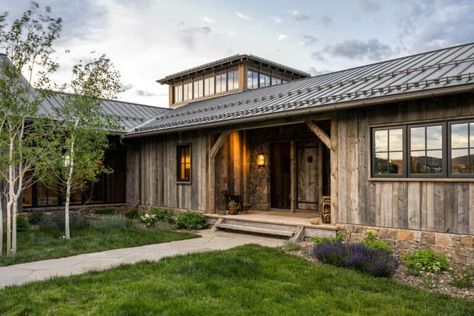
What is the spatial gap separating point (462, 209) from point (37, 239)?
838 centimetres

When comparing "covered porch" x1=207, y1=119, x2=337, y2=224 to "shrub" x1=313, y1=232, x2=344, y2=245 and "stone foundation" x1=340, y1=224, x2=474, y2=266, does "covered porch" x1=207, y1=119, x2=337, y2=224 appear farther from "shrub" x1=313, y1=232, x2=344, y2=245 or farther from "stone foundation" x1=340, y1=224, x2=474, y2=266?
"stone foundation" x1=340, y1=224, x2=474, y2=266

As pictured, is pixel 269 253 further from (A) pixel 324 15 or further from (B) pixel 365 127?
(A) pixel 324 15

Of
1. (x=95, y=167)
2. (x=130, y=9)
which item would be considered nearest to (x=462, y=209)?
(x=95, y=167)

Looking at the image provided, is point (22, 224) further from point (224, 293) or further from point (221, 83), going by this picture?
point (221, 83)

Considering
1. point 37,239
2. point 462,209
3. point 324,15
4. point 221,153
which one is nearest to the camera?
point 462,209

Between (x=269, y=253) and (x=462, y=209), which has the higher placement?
(x=462, y=209)

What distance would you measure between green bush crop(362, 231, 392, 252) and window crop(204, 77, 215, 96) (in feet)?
36.7

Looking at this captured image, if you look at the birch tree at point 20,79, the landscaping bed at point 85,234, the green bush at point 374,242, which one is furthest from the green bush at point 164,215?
the green bush at point 374,242

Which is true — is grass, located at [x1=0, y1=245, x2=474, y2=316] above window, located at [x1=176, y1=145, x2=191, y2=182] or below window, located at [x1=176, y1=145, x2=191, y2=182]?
below

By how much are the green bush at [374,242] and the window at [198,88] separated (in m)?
11.8

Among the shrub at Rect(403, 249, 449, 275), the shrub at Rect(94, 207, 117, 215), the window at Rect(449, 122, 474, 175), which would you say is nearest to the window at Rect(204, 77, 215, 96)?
the shrub at Rect(94, 207, 117, 215)

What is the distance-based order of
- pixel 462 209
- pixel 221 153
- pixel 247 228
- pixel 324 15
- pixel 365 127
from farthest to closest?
pixel 324 15, pixel 221 153, pixel 247 228, pixel 365 127, pixel 462 209

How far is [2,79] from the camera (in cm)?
679

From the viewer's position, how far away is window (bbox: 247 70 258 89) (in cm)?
1598
